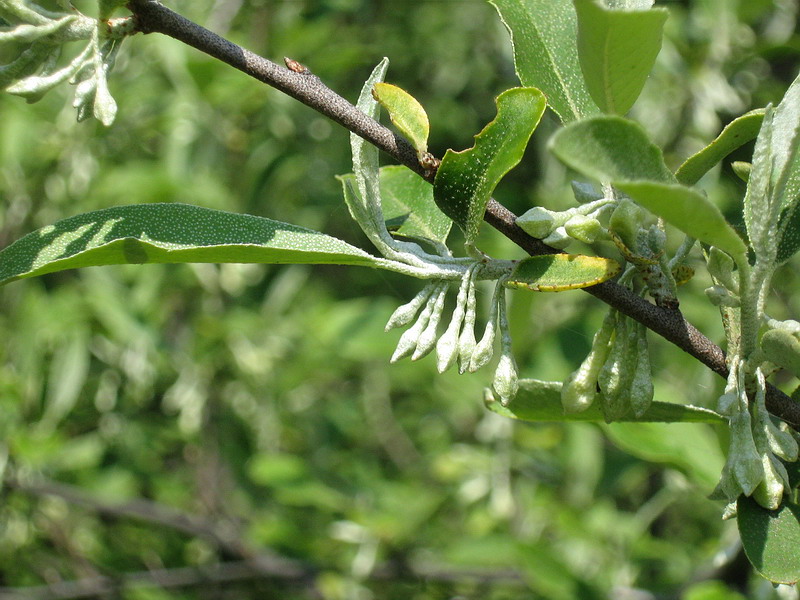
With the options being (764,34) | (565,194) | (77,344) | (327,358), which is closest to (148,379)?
(77,344)

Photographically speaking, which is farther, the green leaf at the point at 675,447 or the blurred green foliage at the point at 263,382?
the blurred green foliage at the point at 263,382

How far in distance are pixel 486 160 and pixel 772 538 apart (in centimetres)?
37

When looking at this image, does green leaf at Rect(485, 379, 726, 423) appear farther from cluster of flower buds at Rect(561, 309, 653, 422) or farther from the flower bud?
the flower bud

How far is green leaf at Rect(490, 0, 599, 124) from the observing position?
2.34 ft

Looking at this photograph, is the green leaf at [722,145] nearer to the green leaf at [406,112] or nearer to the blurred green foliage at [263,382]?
the green leaf at [406,112]

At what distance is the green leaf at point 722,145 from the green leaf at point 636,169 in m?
0.10

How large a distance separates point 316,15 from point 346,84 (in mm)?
455

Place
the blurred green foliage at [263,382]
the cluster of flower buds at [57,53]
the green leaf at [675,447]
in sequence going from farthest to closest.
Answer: the blurred green foliage at [263,382] → the green leaf at [675,447] → the cluster of flower buds at [57,53]

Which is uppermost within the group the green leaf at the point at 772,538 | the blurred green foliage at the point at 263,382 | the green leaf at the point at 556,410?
the green leaf at the point at 556,410

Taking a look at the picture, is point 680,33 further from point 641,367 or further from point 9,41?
point 9,41

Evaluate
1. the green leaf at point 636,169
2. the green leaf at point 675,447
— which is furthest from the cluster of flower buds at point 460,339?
the green leaf at point 675,447

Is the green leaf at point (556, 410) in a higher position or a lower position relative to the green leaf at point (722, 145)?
lower

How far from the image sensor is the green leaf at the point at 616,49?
54 cm

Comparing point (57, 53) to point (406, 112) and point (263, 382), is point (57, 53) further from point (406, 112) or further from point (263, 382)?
point (263, 382)
